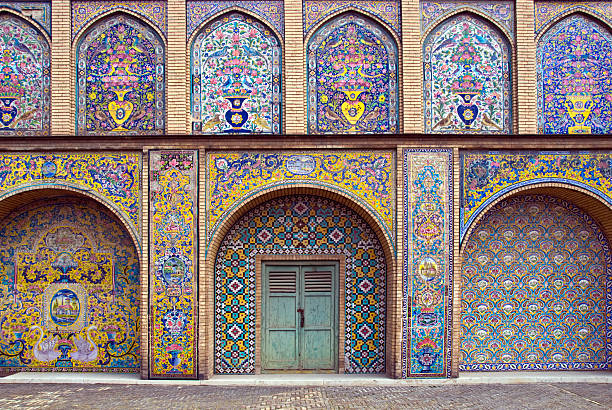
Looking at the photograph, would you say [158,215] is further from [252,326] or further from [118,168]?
[252,326]

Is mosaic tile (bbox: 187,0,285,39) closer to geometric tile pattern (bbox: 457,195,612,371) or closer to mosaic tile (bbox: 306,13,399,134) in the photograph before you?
mosaic tile (bbox: 306,13,399,134)

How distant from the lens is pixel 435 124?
27.2ft

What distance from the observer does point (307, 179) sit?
26.7 feet

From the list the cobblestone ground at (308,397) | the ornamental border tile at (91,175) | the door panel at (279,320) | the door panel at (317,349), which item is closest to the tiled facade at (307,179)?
the ornamental border tile at (91,175)

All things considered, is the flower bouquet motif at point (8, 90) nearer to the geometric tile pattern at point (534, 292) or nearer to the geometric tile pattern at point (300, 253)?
the geometric tile pattern at point (300, 253)

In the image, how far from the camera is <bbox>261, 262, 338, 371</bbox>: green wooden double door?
859cm

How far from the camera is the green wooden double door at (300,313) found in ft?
28.2

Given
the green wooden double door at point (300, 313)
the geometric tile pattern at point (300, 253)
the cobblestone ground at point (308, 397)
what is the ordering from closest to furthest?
1. the cobblestone ground at point (308, 397)
2. the geometric tile pattern at point (300, 253)
3. the green wooden double door at point (300, 313)

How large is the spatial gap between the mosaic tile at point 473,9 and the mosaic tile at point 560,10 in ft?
1.33

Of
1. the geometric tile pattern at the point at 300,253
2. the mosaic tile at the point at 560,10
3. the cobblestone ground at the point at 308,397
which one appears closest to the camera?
the cobblestone ground at the point at 308,397

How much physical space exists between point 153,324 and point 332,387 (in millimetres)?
2768

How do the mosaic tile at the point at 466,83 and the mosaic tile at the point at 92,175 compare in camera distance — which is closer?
the mosaic tile at the point at 92,175

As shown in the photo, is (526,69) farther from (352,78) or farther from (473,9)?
(352,78)

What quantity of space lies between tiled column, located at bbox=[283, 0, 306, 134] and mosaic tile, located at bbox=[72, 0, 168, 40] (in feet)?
6.18
